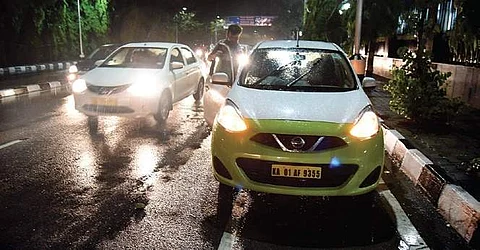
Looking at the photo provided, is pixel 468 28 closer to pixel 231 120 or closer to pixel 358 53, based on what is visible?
pixel 358 53

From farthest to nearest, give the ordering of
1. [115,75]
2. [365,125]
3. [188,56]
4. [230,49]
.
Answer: [188,56]
[115,75]
[230,49]
[365,125]

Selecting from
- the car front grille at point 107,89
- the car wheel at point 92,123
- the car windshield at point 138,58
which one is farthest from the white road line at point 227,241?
the car windshield at point 138,58

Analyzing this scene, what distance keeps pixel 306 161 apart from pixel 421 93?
481 centimetres

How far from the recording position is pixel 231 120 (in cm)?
435

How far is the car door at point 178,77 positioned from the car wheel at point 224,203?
4.86 meters

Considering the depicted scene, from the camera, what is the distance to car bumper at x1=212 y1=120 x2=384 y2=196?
3.97m

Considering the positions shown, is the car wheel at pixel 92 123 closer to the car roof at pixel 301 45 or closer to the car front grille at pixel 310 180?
the car roof at pixel 301 45

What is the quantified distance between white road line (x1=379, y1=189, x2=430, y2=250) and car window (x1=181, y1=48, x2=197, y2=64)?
6858mm

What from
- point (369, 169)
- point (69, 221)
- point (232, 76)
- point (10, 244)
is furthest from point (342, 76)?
point (10, 244)

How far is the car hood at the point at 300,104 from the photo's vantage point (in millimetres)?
4176

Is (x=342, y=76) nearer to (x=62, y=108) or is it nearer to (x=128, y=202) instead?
(x=128, y=202)

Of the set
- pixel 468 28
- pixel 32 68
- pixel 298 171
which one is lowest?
pixel 32 68

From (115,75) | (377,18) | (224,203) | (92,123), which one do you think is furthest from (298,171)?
(377,18)

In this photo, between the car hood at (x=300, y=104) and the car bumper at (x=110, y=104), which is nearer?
the car hood at (x=300, y=104)
